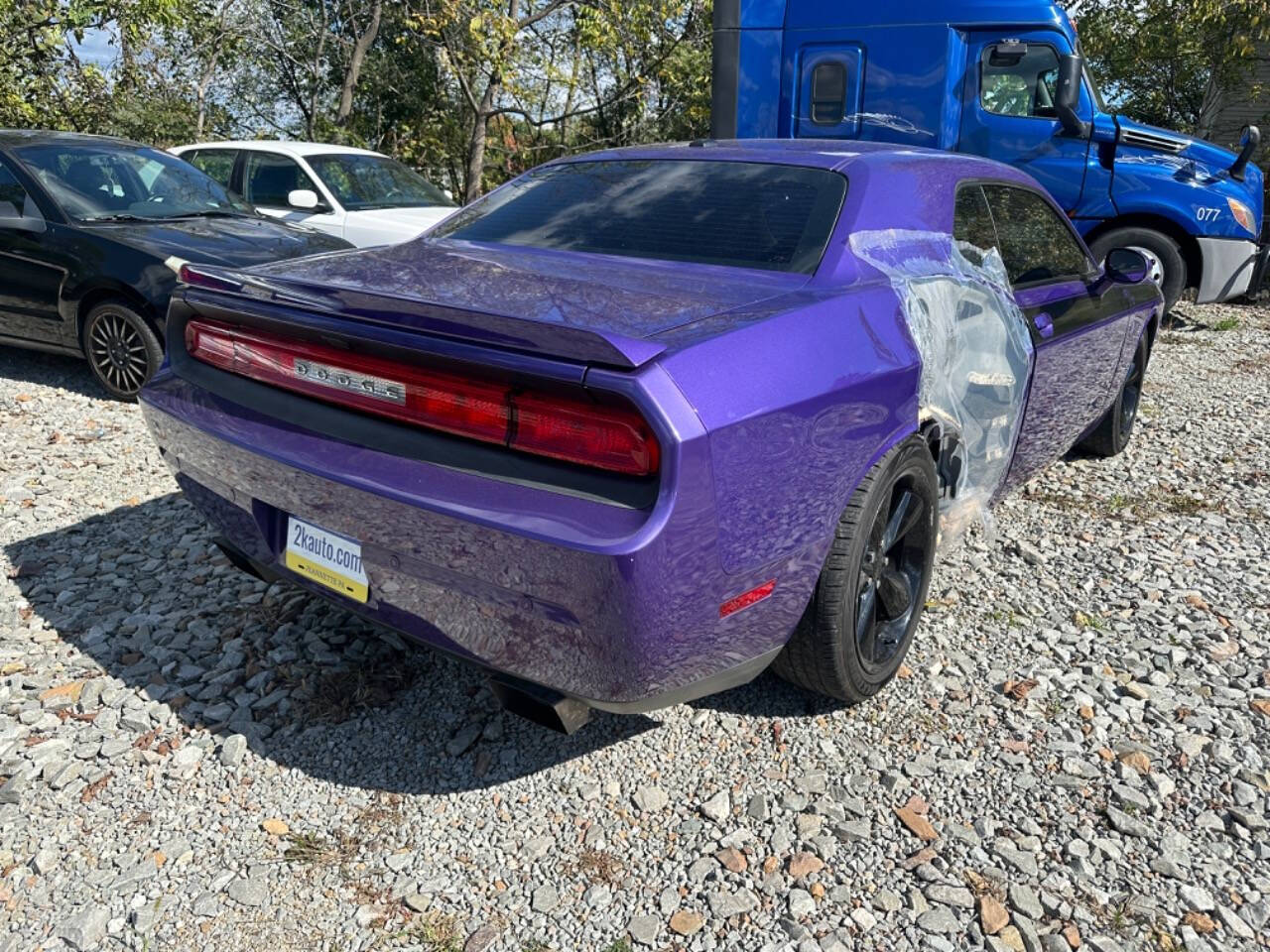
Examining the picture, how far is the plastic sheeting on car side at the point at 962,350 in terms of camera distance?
272cm

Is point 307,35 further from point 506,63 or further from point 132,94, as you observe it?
point 506,63

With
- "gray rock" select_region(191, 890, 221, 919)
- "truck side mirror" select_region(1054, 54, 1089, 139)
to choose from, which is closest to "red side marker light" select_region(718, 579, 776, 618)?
A: "gray rock" select_region(191, 890, 221, 919)

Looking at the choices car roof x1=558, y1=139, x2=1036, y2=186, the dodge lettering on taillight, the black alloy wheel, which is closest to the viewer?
the dodge lettering on taillight

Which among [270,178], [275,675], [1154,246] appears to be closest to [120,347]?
[270,178]

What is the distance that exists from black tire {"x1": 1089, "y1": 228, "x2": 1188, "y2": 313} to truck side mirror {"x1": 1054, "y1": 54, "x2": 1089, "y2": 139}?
0.94m

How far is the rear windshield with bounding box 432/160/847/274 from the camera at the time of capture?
274cm

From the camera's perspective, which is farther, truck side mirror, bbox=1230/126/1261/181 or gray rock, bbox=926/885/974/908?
truck side mirror, bbox=1230/126/1261/181

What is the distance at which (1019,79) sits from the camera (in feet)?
26.0

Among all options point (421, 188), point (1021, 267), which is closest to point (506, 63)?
point (421, 188)

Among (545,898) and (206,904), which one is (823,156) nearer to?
(545,898)

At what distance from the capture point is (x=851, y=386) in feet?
7.56

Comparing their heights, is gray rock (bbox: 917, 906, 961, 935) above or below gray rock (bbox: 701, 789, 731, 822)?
above

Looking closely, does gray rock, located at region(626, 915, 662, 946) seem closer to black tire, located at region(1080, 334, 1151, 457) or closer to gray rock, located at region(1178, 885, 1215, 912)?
gray rock, located at region(1178, 885, 1215, 912)

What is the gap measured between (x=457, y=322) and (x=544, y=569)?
1.82ft
